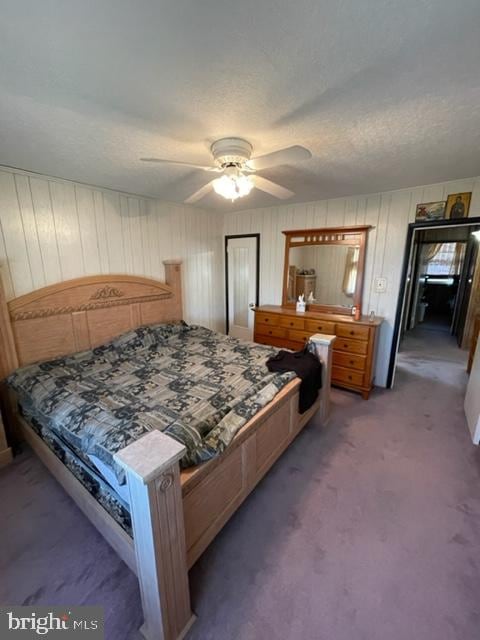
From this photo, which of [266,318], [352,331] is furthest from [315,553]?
[266,318]

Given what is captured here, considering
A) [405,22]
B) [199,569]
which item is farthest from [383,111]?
[199,569]

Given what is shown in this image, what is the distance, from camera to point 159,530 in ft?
3.28

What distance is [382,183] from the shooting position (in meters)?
2.75

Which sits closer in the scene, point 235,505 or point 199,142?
point 235,505

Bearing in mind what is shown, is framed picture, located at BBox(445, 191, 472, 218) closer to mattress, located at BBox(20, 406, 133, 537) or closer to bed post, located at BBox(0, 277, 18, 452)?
mattress, located at BBox(20, 406, 133, 537)

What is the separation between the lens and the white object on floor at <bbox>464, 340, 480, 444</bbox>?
2.43m

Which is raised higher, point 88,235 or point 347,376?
point 88,235

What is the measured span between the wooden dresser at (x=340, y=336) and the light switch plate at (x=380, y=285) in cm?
37

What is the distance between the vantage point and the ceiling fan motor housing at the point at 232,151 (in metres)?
1.72

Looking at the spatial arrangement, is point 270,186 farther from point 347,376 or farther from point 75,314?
point 347,376

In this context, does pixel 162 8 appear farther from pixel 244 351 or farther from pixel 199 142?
pixel 244 351

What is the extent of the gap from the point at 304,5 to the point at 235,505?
2288 millimetres

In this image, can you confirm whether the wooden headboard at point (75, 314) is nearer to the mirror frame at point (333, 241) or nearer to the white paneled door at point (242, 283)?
the white paneled door at point (242, 283)

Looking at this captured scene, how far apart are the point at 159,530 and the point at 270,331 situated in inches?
115
